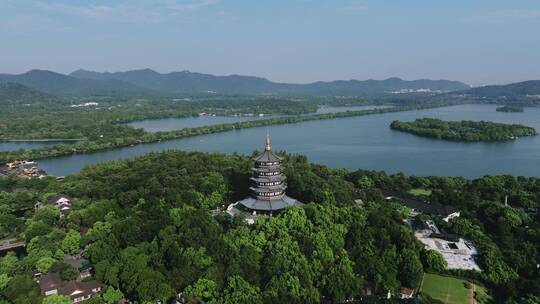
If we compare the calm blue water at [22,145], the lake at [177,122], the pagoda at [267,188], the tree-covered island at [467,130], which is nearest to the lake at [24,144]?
the calm blue water at [22,145]

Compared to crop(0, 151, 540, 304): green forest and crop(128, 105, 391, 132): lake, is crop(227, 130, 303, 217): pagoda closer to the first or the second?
crop(0, 151, 540, 304): green forest

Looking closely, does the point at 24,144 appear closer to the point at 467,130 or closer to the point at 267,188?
the point at 267,188

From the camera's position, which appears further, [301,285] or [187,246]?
[187,246]

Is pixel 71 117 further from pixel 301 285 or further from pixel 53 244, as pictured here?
pixel 301 285

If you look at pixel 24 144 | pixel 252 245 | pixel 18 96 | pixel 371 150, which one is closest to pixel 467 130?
pixel 371 150

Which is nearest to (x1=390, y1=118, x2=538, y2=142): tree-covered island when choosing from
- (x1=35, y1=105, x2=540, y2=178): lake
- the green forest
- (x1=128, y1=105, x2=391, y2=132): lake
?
(x1=35, y1=105, x2=540, y2=178): lake

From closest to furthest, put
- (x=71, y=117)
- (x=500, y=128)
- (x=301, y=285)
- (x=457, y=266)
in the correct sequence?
(x=301, y=285) → (x=457, y=266) → (x=500, y=128) → (x=71, y=117)

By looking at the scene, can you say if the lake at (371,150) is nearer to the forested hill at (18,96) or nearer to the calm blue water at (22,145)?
the calm blue water at (22,145)

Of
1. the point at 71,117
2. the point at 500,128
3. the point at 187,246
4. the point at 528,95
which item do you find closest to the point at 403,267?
the point at 187,246
